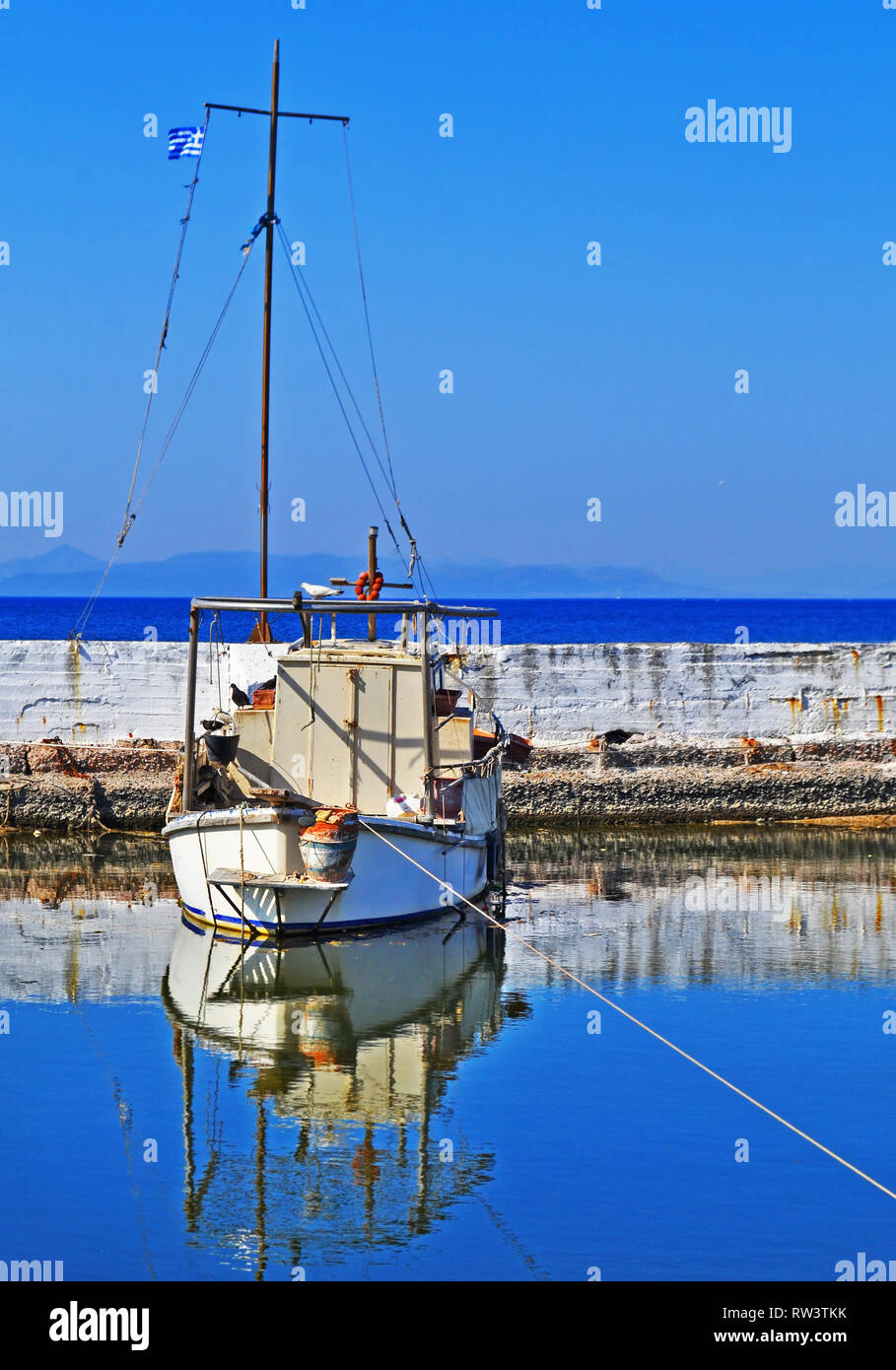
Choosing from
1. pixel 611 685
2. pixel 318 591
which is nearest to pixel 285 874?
pixel 318 591

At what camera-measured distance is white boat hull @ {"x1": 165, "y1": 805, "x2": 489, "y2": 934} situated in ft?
39.9

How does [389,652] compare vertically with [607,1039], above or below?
above

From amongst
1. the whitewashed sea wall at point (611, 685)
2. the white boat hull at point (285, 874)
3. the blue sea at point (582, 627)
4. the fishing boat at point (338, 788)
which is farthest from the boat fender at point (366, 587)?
the blue sea at point (582, 627)

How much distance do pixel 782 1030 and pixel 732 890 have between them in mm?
5092

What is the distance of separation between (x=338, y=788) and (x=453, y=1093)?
5.64m

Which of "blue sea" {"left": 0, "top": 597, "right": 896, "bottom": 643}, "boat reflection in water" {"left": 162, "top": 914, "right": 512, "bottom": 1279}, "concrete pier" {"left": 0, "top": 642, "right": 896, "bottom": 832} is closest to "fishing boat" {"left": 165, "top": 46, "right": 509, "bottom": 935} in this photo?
"boat reflection in water" {"left": 162, "top": 914, "right": 512, "bottom": 1279}

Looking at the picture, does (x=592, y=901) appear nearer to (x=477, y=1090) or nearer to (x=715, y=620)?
(x=477, y=1090)

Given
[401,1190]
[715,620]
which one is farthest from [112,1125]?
[715,620]

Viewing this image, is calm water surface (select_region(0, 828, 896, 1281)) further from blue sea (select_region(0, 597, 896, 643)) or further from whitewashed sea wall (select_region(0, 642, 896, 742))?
blue sea (select_region(0, 597, 896, 643))

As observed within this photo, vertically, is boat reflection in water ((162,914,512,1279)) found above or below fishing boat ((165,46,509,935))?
below

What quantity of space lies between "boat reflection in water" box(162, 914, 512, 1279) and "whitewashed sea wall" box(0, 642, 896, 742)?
6397mm

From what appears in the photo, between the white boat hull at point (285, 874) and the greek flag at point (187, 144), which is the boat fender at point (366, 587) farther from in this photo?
the greek flag at point (187, 144)
